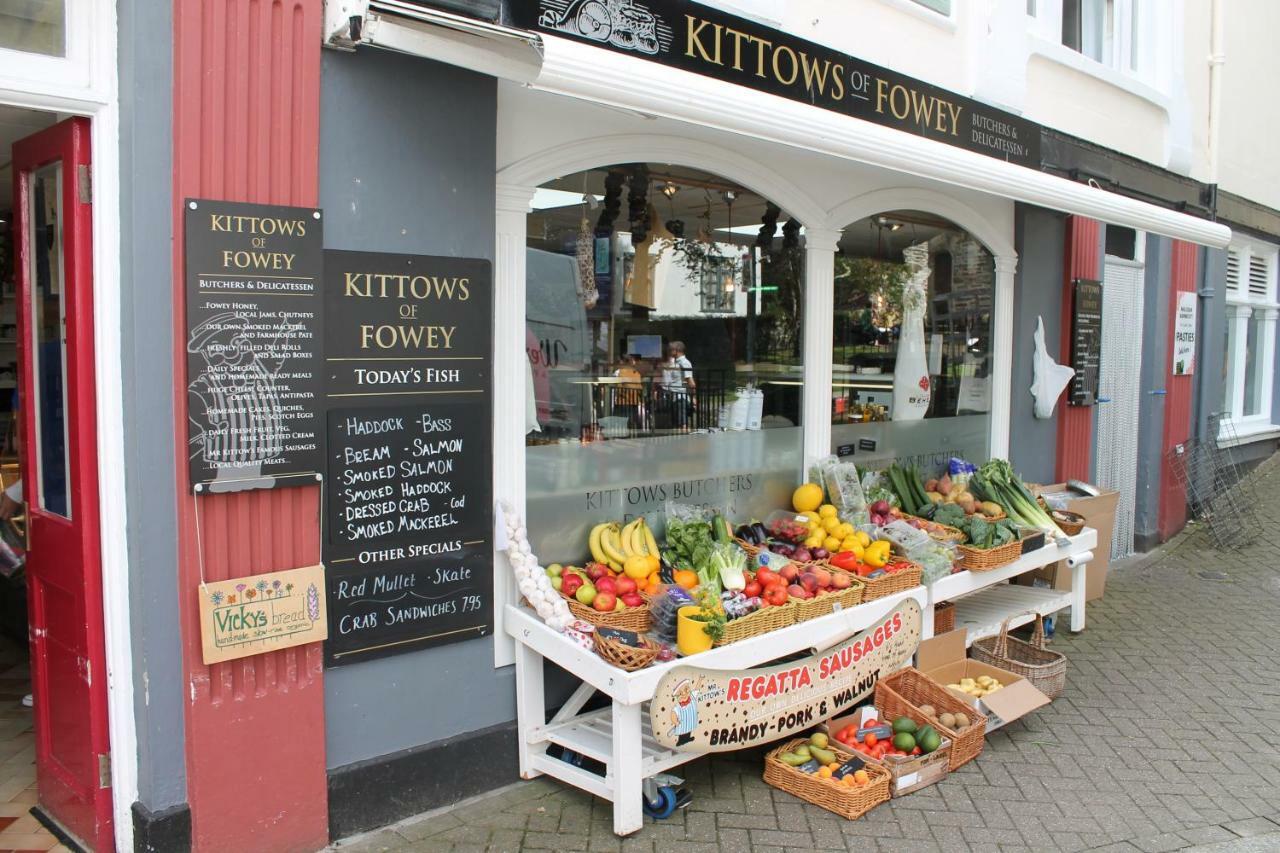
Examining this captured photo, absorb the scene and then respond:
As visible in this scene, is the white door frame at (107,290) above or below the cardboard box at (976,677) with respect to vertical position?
above

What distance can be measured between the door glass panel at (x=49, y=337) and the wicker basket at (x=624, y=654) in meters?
2.03

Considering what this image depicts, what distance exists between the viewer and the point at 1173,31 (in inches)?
320

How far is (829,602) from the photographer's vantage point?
435 cm

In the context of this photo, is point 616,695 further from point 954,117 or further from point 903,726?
point 954,117

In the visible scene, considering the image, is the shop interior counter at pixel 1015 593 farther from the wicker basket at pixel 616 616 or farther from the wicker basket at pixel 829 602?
the wicker basket at pixel 616 616

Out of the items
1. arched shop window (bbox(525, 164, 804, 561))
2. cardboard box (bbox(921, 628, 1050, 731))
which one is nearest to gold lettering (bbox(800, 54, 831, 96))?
arched shop window (bbox(525, 164, 804, 561))

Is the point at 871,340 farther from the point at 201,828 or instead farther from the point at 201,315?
the point at 201,828

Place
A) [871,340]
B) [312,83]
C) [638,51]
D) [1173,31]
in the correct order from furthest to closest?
[1173,31] < [871,340] < [638,51] < [312,83]

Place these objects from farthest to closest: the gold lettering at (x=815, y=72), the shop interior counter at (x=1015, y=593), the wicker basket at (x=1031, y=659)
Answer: the shop interior counter at (x=1015, y=593)
the wicker basket at (x=1031, y=659)
the gold lettering at (x=815, y=72)

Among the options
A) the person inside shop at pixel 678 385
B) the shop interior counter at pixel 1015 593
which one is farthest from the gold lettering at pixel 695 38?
the shop interior counter at pixel 1015 593

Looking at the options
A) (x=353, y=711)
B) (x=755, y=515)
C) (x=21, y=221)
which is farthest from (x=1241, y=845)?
(x=21, y=221)

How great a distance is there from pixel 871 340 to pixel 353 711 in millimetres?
3959

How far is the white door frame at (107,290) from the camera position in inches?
119

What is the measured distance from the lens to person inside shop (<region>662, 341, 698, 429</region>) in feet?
16.5
